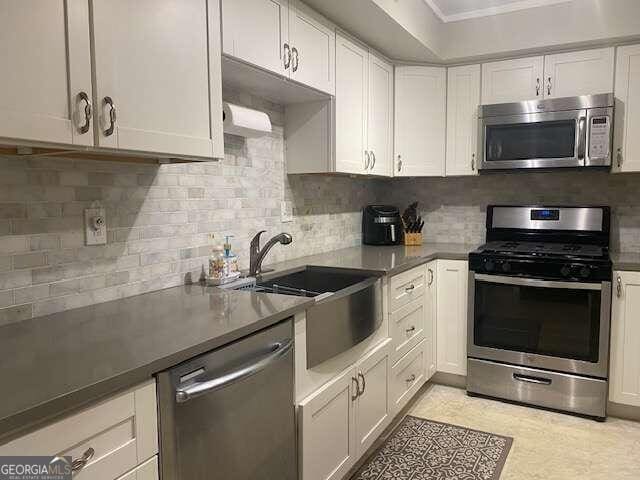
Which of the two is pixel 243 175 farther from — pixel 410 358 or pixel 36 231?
pixel 410 358

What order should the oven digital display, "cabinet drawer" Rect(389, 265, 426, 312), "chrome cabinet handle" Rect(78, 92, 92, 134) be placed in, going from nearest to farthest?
"chrome cabinet handle" Rect(78, 92, 92, 134) → "cabinet drawer" Rect(389, 265, 426, 312) → the oven digital display

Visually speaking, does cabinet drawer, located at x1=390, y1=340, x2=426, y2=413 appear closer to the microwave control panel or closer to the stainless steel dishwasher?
the stainless steel dishwasher

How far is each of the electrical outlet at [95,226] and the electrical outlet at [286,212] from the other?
44.1 inches

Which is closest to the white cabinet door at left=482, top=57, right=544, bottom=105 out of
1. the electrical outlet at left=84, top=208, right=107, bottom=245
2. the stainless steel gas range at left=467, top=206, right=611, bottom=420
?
the stainless steel gas range at left=467, top=206, right=611, bottom=420

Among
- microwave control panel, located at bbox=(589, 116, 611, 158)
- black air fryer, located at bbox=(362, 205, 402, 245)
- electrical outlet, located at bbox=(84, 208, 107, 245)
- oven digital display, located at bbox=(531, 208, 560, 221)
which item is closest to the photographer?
electrical outlet, located at bbox=(84, 208, 107, 245)

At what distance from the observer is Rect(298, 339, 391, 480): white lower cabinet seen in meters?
1.71

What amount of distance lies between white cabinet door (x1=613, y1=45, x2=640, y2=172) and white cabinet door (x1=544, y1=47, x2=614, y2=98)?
6 cm

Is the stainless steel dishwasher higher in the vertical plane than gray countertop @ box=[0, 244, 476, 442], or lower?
lower

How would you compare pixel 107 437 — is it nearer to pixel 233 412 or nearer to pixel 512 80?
pixel 233 412

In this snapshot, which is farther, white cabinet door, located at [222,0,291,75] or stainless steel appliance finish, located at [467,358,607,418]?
stainless steel appliance finish, located at [467,358,607,418]

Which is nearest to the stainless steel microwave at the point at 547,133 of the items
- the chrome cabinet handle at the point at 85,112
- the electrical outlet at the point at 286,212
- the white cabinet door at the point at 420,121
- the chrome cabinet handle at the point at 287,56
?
the white cabinet door at the point at 420,121

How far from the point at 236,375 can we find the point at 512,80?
274 centimetres

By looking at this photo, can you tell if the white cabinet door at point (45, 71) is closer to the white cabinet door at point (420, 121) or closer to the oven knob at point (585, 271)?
the white cabinet door at point (420, 121)

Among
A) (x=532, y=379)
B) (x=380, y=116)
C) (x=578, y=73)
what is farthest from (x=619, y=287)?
(x=380, y=116)
